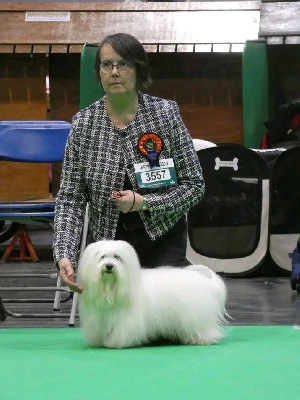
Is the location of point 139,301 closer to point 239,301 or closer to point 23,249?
point 239,301

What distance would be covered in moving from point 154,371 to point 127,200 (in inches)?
20.4

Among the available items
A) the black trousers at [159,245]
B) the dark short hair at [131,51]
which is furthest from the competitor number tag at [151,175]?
the dark short hair at [131,51]

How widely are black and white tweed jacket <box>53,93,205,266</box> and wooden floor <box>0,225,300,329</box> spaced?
83cm

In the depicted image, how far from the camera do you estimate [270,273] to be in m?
5.34

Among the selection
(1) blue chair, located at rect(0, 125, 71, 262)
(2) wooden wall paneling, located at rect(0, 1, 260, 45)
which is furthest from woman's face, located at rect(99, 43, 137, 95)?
(2) wooden wall paneling, located at rect(0, 1, 260, 45)

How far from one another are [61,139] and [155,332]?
187 cm

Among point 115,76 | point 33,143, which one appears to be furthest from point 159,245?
point 33,143

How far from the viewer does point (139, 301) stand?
2.66 m

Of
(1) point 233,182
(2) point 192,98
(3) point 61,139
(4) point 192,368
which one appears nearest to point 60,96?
(2) point 192,98

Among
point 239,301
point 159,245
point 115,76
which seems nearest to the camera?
point 115,76

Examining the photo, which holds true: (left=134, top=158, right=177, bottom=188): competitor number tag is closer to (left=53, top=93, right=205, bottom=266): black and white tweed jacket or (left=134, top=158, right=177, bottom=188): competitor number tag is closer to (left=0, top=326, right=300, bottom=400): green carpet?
(left=53, top=93, right=205, bottom=266): black and white tweed jacket

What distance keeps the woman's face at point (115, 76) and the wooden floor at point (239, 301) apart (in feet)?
3.61

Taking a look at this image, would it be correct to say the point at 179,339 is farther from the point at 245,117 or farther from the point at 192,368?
the point at 245,117

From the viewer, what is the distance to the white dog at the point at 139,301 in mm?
2619
